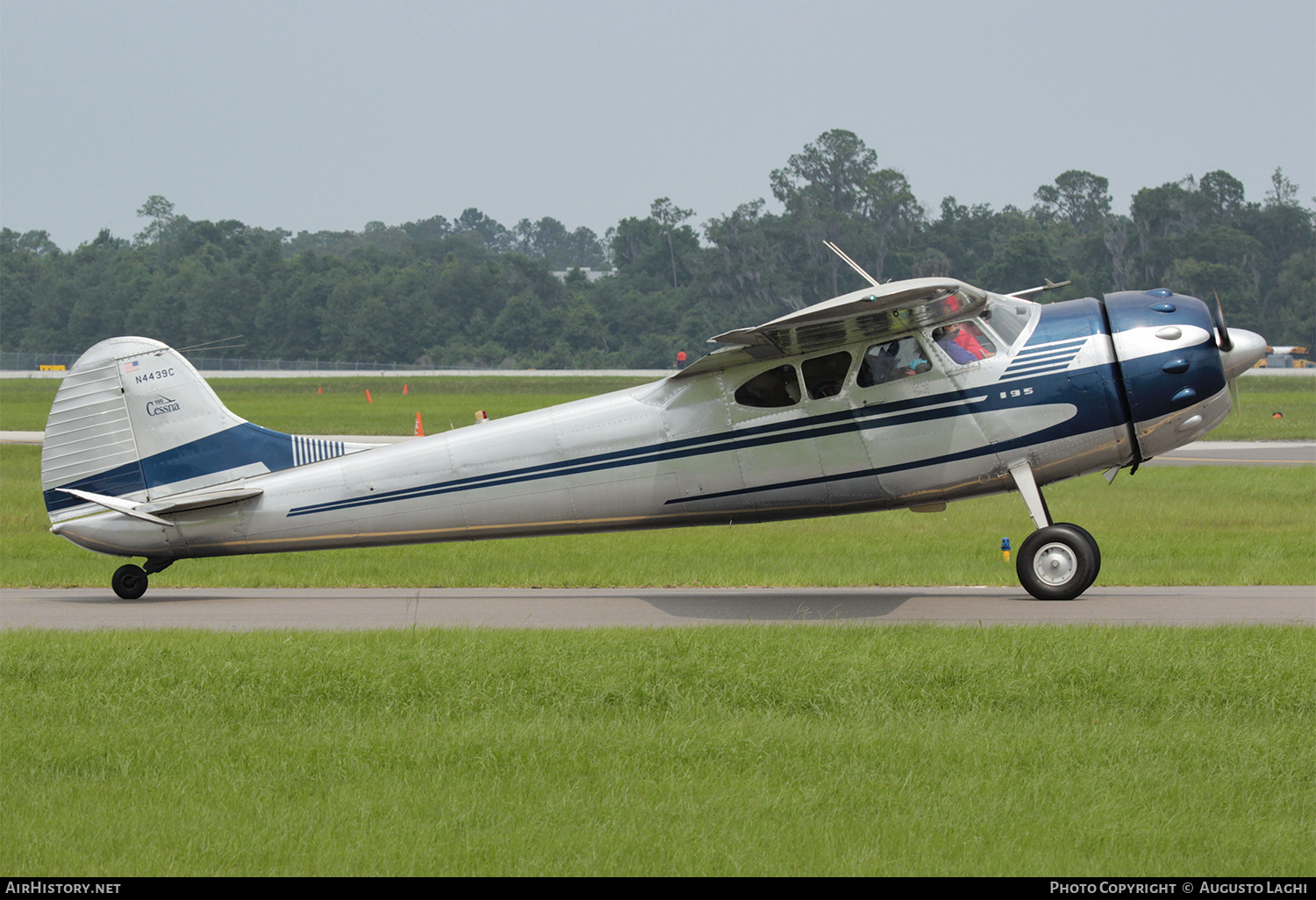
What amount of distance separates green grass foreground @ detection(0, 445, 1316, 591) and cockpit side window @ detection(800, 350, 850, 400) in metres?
2.80

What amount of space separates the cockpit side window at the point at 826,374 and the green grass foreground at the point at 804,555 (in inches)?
110

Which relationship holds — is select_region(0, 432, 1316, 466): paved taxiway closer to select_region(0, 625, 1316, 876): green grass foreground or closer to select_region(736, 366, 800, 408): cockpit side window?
select_region(736, 366, 800, 408): cockpit side window

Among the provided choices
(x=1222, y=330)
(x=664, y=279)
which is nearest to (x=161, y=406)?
(x=1222, y=330)

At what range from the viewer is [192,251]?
582 feet

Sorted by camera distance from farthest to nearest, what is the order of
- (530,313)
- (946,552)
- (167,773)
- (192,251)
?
(192,251)
(530,313)
(946,552)
(167,773)

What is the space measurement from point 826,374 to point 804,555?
4641 mm

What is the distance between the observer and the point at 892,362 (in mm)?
12039

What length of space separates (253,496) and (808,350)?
19.3 ft

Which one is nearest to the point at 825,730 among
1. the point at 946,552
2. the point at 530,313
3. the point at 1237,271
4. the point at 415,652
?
the point at 415,652

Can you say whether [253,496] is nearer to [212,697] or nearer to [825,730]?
[212,697]

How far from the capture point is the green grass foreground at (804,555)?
14461mm

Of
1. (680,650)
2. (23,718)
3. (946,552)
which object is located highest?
(23,718)

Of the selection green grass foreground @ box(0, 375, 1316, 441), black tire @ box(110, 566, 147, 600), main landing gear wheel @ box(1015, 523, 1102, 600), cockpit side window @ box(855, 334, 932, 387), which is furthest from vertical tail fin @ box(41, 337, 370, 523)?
green grass foreground @ box(0, 375, 1316, 441)

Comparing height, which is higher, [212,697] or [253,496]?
[253,496]
